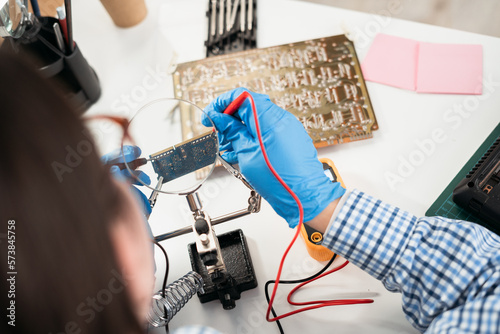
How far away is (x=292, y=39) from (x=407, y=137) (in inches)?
22.9

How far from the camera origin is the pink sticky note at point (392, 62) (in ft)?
4.46

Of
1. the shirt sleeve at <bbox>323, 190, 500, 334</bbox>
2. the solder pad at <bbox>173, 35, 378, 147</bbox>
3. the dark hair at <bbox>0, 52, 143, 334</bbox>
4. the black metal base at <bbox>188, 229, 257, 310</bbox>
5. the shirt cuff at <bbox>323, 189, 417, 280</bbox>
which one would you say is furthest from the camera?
the solder pad at <bbox>173, 35, 378, 147</bbox>

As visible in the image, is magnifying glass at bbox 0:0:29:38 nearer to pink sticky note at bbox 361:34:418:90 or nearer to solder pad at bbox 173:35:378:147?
solder pad at bbox 173:35:378:147

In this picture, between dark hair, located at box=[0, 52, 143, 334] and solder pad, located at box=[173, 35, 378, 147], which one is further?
solder pad, located at box=[173, 35, 378, 147]

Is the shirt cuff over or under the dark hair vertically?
under

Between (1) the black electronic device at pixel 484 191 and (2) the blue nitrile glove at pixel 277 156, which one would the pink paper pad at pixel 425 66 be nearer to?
(1) the black electronic device at pixel 484 191

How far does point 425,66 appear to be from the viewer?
4.49 ft

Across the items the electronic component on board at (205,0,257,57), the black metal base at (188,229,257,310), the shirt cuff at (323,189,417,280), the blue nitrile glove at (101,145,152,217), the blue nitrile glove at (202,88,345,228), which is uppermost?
the electronic component on board at (205,0,257,57)

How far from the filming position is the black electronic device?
1.02 meters

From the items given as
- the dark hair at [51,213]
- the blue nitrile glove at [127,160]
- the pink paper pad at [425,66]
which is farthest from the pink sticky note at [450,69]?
the dark hair at [51,213]

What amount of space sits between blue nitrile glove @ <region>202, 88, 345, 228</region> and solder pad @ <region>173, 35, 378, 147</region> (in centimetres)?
26

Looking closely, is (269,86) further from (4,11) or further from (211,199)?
(4,11)

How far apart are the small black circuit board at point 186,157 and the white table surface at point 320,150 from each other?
0.15 metres

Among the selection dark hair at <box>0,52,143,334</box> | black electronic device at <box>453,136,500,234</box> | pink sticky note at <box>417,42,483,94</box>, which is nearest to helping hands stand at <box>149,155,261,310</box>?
dark hair at <box>0,52,143,334</box>
